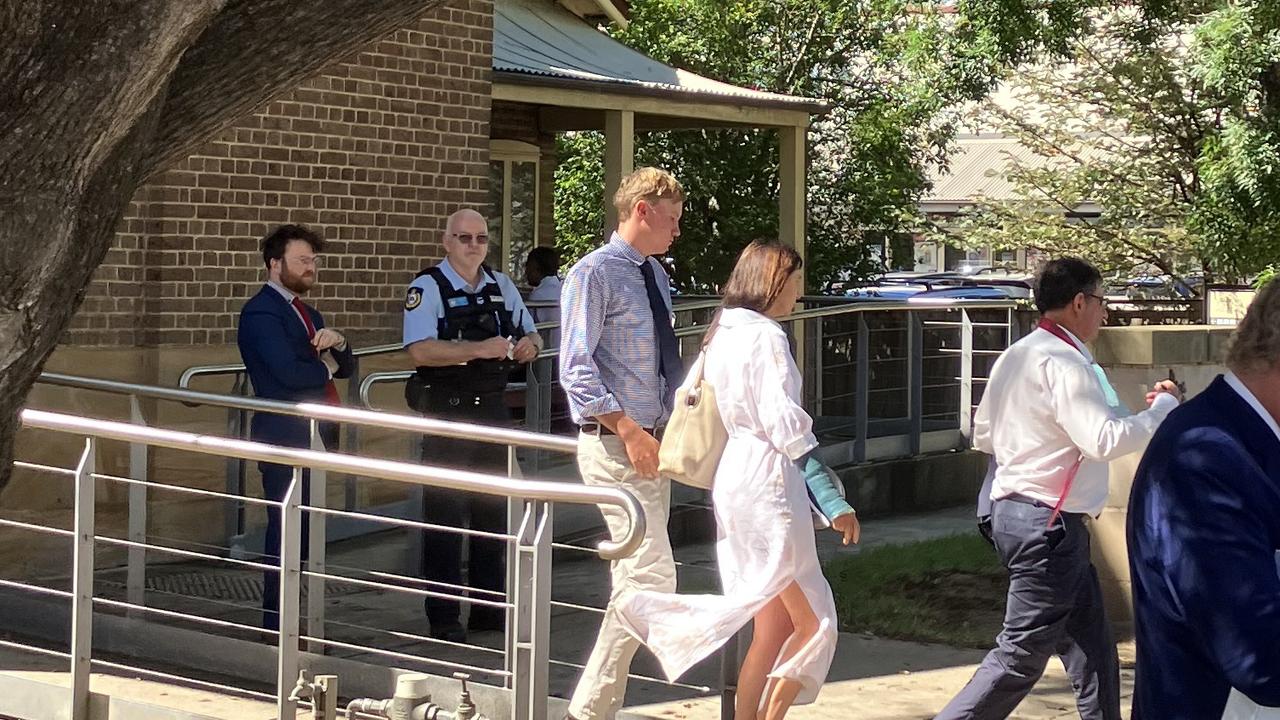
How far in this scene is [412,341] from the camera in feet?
25.5

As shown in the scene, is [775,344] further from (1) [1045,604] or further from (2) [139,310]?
(2) [139,310]

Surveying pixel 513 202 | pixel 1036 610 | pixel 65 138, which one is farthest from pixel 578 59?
pixel 65 138

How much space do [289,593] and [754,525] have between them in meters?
1.65

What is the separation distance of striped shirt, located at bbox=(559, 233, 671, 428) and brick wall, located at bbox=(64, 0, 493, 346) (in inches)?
170

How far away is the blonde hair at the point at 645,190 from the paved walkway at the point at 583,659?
54.4 inches

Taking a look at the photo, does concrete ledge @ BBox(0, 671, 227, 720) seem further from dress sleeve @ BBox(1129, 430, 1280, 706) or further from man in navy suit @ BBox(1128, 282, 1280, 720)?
dress sleeve @ BBox(1129, 430, 1280, 706)

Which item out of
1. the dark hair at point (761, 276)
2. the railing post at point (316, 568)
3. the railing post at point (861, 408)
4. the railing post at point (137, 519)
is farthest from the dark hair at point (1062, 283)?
the railing post at point (861, 408)

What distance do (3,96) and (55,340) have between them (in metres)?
0.54

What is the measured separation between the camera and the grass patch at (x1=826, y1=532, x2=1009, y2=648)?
8.66 metres

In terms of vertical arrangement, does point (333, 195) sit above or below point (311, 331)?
above

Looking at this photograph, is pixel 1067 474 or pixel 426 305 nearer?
pixel 1067 474

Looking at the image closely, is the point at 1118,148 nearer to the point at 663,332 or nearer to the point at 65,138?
the point at 663,332

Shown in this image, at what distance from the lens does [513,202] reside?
18.6m

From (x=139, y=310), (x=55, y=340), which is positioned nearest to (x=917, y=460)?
(x=139, y=310)
